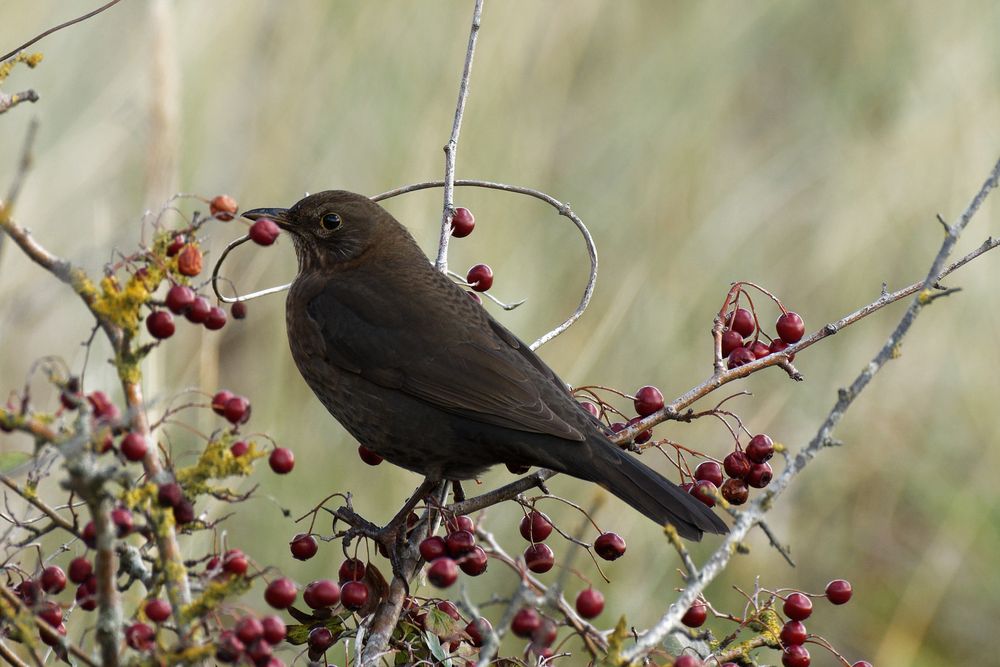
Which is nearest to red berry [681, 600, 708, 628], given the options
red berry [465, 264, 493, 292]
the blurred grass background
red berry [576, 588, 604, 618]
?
red berry [576, 588, 604, 618]

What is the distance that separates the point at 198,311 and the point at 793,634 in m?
1.32

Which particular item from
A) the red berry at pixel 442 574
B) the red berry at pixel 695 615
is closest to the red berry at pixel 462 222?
the red berry at pixel 695 615

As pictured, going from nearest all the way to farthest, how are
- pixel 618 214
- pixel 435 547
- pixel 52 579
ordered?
pixel 52 579 → pixel 435 547 → pixel 618 214

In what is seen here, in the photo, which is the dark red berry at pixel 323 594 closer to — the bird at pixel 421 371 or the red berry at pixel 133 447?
the red berry at pixel 133 447

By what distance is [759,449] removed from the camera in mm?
2697

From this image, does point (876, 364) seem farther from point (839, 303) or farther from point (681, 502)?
point (839, 303)

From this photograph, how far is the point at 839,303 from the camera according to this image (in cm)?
629

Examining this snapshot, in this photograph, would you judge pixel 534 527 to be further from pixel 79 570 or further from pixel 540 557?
pixel 79 570

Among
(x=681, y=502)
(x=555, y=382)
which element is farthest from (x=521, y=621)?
(x=555, y=382)

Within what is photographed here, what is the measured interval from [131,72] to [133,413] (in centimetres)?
449

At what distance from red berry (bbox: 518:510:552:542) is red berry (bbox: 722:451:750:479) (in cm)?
42

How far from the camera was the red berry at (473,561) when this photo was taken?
2.54 meters

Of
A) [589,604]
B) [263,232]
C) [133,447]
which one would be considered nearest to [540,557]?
[589,604]

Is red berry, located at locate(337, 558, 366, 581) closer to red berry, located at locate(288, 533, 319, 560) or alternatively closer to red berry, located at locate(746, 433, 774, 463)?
red berry, located at locate(288, 533, 319, 560)
